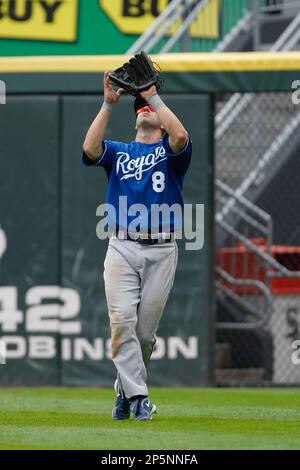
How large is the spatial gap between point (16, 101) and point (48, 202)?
0.96m

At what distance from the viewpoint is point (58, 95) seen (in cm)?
1105

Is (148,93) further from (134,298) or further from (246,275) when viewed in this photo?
(246,275)

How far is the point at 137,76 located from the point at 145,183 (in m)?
0.65

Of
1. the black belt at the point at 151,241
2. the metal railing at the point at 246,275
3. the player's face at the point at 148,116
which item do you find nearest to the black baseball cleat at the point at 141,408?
the black belt at the point at 151,241

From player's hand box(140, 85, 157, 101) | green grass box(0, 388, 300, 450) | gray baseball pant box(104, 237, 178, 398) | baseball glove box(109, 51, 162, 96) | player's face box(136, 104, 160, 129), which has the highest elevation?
baseball glove box(109, 51, 162, 96)

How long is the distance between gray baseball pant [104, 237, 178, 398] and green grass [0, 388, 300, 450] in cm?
33

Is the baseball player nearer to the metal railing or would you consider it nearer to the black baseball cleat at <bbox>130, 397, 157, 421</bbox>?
the black baseball cleat at <bbox>130, 397, 157, 421</bbox>

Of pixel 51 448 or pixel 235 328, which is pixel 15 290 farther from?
pixel 51 448

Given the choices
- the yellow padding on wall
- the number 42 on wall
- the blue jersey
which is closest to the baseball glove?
the blue jersey

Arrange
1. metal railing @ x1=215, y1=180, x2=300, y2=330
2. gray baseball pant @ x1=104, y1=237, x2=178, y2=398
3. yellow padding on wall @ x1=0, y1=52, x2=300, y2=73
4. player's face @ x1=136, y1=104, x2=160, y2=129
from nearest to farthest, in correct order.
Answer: gray baseball pant @ x1=104, y1=237, x2=178, y2=398 → player's face @ x1=136, y1=104, x2=160, y2=129 → yellow padding on wall @ x1=0, y1=52, x2=300, y2=73 → metal railing @ x1=215, y1=180, x2=300, y2=330

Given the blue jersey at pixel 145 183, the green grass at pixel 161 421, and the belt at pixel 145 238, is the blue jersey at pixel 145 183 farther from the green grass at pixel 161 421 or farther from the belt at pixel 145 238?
the green grass at pixel 161 421

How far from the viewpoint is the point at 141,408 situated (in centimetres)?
739

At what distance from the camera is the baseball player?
738 centimetres
